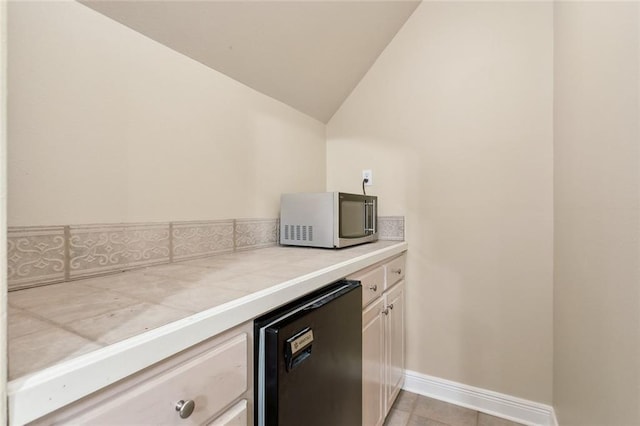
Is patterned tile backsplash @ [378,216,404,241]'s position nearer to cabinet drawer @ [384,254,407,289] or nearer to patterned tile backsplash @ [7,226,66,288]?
cabinet drawer @ [384,254,407,289]

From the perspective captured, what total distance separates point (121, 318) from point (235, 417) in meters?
0.32

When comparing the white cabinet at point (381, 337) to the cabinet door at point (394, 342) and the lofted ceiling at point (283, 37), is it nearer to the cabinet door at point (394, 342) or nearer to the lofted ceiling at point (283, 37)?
the cabinet door at point (394, 342)

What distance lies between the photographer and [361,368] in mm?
1208

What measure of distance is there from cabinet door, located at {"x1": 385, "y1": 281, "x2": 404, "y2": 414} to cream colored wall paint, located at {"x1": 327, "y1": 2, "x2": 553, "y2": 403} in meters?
0.14

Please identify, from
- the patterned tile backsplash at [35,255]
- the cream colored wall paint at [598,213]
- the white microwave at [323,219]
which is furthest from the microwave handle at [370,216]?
the patterned tile backsplash at [35,255]

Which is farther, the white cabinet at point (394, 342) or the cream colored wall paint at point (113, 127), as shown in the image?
the white cabinet at point (394, 342)

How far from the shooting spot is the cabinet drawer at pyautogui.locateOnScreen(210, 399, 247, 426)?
0.64 metres

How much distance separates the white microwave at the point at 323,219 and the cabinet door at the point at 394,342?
1.16 feet

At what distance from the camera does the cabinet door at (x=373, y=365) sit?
1293mm

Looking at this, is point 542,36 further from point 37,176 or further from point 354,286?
point 37,176

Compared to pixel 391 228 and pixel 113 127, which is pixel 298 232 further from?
pixel 113 127

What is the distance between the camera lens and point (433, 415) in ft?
5.53

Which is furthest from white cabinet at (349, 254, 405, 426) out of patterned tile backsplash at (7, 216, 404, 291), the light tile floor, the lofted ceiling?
the lofted ceiling

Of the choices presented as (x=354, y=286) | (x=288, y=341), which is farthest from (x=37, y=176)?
(x=354, y=286)
